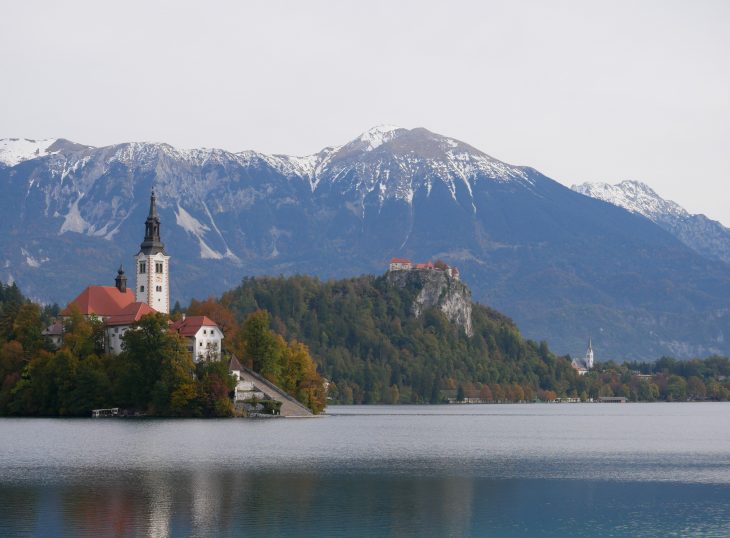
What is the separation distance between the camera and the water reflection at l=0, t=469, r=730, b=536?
2293 inches

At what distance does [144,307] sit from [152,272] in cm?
2132

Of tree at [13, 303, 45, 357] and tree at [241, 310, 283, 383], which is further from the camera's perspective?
tree at [241, 310, 283, 383]

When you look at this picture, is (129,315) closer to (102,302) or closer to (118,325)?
(118,325)

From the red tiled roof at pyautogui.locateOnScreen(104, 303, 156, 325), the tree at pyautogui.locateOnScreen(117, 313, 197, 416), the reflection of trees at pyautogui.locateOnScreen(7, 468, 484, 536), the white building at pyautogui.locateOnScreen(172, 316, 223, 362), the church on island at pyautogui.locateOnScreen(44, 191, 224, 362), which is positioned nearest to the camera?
the reflection of trees at pyautogui.locateOnScreen(7, 468, 484, 536)

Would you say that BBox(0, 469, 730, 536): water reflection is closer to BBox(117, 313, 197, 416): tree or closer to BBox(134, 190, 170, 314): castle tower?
BBox(117, 313, 197, 416): tree

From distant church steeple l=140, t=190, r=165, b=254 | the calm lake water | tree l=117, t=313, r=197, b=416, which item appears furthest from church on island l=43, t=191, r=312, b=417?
the calm lake water

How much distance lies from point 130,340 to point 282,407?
898 inches

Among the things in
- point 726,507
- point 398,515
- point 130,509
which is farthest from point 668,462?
point 130,509

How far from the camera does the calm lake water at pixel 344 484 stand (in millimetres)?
59469

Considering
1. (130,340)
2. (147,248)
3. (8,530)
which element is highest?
(147,248)

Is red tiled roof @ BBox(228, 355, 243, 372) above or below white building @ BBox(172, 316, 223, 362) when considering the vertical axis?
below

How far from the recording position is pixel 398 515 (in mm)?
62625

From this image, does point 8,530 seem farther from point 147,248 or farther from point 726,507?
point 147,248

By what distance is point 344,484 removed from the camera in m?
75.9
